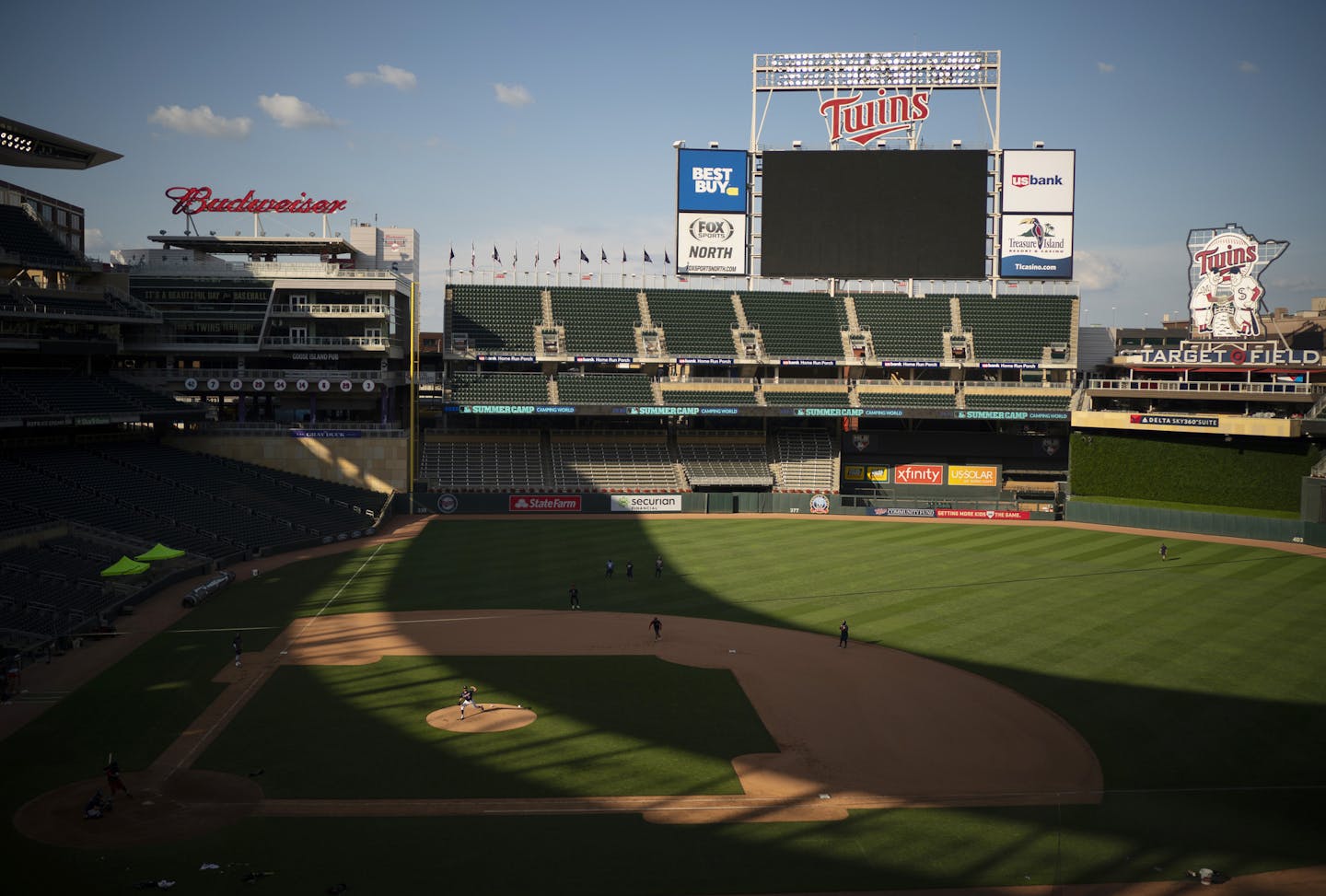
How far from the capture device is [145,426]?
6400 centimetres

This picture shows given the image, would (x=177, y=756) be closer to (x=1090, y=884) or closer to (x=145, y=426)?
(x=1090, y=884)

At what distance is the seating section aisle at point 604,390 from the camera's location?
71125 mm

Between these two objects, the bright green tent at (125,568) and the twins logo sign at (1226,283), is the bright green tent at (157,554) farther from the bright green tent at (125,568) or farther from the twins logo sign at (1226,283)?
the twins logo sign at (1226,283)

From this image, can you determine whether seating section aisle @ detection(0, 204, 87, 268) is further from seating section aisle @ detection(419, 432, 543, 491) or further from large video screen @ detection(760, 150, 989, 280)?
large video screen @ detection(760, 150, 989, 280)

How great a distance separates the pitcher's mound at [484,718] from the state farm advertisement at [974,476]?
51253mm

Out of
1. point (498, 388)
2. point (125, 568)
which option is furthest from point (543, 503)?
point (125, 568)

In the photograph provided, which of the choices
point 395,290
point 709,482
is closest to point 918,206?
point 709,482

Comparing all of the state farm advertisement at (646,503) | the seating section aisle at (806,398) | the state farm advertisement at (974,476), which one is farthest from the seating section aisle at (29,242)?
the state farm advertisement at (974,476)

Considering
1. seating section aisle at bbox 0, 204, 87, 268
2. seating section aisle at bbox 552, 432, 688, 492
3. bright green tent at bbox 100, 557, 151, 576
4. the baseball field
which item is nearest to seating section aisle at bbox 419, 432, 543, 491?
seating section aisle at bbox 552, 432, 688, 492

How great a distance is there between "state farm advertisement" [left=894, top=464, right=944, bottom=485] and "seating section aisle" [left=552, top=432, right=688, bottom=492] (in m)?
16.3

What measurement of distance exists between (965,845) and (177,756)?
1855 centimetres

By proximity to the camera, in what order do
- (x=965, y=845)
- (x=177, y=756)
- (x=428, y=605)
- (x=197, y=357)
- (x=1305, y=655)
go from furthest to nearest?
(x=197, y=357) < (x=428, y=605) < (x=1305, y=655) < (x=177, y=756) < (x=965, y=845)

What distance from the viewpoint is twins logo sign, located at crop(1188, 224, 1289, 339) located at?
6719 cm

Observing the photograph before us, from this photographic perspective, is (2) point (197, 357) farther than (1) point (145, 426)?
Yes
